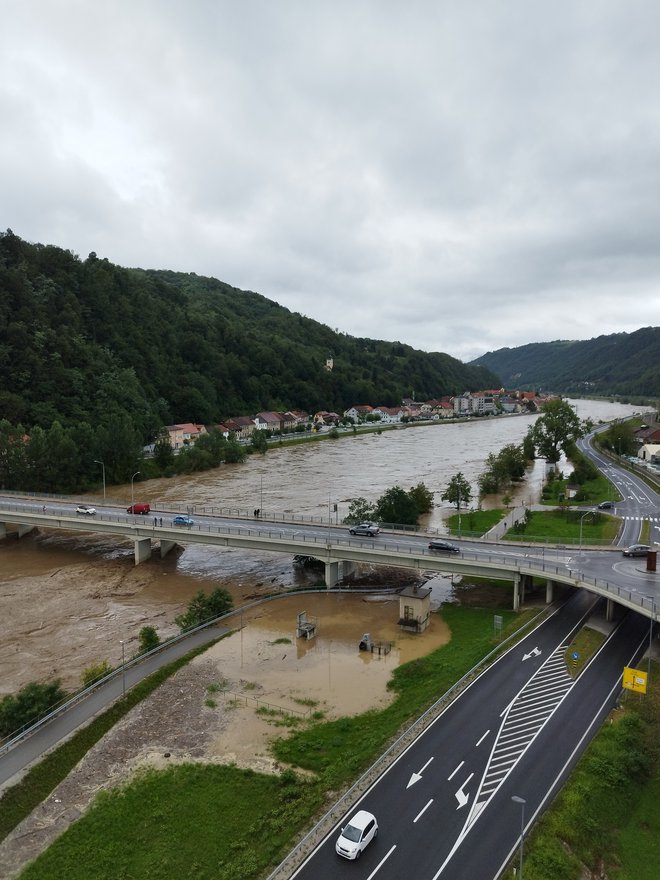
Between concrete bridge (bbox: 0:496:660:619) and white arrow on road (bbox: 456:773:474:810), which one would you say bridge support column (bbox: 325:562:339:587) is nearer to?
concrete bridge (bbox: 0:496:660:619)

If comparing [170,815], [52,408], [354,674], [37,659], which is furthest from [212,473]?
[170,815]

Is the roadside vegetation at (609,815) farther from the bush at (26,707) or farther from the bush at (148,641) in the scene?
the bush at (148,641)

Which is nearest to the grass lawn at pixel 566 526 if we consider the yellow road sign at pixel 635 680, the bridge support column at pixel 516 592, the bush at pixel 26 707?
the bridge support column at pixel 516 592

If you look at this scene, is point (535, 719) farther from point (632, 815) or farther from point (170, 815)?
point (170, 815)

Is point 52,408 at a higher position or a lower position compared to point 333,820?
higher

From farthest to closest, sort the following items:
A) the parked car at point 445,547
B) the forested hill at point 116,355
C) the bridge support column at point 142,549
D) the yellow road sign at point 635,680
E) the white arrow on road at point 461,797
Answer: the forested hill at point 116,355 < the bridge support column at point 142,549 < the parked car at point 445,547 < the yellow road sign at point 635,680 < the white arrow on road at point 461,797

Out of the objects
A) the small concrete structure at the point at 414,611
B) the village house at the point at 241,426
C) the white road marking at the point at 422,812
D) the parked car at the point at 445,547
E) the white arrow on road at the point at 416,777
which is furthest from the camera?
the village house at the point at 241,426
